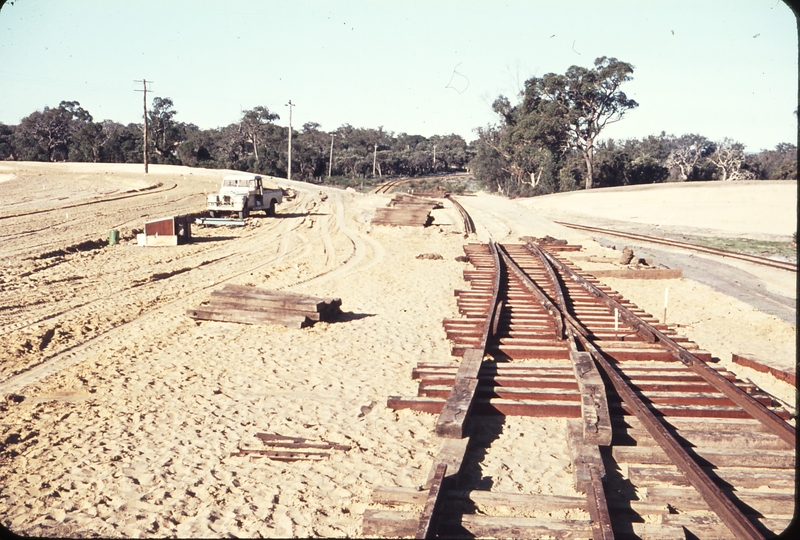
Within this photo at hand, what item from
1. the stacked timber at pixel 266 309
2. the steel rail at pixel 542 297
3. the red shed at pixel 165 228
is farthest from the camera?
the red shed at pixel 165 228

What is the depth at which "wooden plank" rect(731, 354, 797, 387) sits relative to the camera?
8.24m

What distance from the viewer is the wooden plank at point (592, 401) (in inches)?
225

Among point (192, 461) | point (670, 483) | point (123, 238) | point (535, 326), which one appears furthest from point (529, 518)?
point (123, 238)

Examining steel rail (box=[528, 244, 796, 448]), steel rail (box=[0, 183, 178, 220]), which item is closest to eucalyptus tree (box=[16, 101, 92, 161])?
steel rail (box=[0, 183, 178, 220])

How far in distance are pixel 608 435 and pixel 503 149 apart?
227 ft

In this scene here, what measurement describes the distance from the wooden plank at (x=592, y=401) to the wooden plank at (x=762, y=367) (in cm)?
255

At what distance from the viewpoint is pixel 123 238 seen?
75.7ft

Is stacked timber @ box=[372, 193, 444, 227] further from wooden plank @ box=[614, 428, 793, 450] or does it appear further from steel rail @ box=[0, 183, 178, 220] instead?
wooden plank @ box=[614, 428, 793, 450]

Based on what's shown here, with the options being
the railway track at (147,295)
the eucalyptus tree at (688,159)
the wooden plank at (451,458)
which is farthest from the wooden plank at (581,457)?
the eucalyptus tree at (688,159)

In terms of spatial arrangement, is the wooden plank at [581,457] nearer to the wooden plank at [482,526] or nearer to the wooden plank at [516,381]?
the wooden plank at [482,526]

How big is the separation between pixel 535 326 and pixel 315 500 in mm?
6099

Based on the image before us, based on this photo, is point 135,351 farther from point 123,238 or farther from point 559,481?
point 123,238

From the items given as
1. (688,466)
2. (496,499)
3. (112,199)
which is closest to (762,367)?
(688,466)

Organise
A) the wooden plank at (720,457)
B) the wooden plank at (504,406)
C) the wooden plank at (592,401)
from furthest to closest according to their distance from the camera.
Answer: the wooden plank at (504,406) < the wooden plank at (592,401) < the wooden plank at (720,457)
